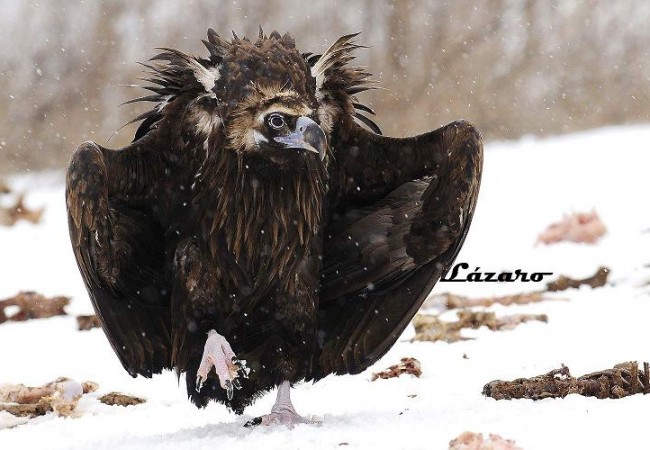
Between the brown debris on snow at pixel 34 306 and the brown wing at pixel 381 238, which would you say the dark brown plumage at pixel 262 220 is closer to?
the brown wing at pixel 381 238

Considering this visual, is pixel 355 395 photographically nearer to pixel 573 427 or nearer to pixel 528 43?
pixel 573 427

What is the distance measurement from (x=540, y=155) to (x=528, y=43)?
1.90m

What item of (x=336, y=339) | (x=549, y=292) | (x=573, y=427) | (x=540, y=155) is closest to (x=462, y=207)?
(x=336, y=339)

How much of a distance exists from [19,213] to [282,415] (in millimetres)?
8410

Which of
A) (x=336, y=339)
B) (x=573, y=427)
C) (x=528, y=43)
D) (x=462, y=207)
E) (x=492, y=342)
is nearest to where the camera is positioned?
(x=573, y=427)

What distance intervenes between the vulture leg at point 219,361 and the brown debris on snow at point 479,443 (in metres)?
1.22

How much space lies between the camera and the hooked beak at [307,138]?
178 inches

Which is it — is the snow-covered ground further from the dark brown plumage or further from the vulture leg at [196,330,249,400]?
the dark brown plumage

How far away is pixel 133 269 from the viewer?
16.4 feet

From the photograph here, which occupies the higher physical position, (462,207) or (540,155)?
(540,155)

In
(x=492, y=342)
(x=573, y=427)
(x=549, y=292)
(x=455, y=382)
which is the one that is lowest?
(x=573, y=427)

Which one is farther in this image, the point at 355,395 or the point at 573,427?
the point at 355,395

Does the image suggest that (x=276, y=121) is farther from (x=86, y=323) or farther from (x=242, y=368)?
(x=86, y=323)
